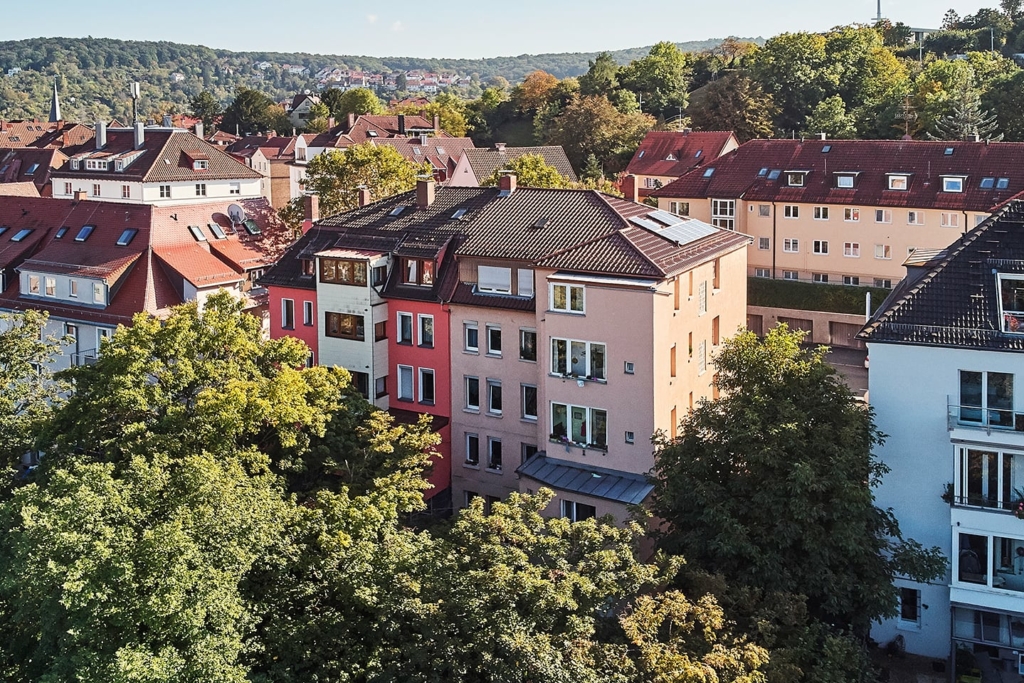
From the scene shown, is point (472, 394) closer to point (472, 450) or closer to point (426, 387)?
point (472, 450)

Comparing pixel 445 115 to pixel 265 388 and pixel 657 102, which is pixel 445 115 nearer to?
pixel 657 102

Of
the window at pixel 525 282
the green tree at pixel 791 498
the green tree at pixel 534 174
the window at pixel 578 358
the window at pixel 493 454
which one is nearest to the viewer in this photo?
the green tree at pixel 791 498

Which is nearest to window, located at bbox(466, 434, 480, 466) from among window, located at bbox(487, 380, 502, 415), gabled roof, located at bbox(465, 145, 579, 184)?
window, located at bbox(487, 380, 502, 415)

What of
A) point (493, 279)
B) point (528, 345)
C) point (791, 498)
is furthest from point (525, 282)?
point (791, 498)

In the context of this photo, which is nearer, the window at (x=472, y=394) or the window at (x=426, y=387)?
the window at (x=472, y=394)

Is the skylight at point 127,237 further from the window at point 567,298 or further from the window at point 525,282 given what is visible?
the window at point 567,298

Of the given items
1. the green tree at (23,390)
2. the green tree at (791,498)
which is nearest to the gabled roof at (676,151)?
the green tree at (791,498)

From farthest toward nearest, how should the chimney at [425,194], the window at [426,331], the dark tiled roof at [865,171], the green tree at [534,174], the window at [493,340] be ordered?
the green tree at [534,174] < the dark tiled roof at [865,171] < the chimney at [425,194] < the window at [426,331] < the window at [493,340]

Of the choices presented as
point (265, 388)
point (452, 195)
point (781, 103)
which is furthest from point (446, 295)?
point (781, 103)
